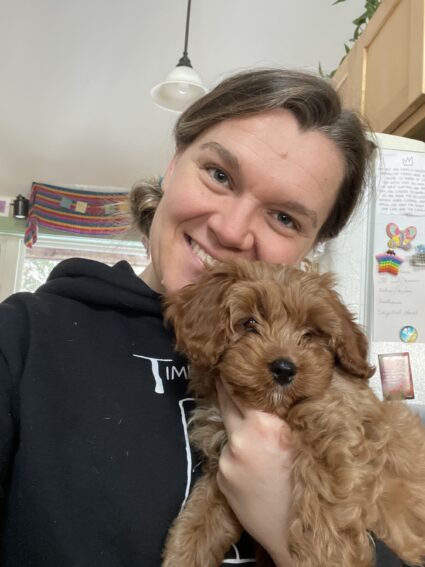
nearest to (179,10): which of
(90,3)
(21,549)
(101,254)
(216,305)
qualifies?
Result: (90,3)

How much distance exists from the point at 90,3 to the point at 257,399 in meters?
4.06

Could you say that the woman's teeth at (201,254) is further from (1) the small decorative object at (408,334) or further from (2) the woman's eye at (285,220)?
(1) the small decorative object at (408,334)

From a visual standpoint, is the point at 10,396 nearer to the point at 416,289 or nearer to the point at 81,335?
the point at 81,335

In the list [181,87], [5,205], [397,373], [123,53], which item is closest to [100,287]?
[397,373]

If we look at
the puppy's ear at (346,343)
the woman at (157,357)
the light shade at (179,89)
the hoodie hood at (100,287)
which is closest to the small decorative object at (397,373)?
the woman at (157,357)

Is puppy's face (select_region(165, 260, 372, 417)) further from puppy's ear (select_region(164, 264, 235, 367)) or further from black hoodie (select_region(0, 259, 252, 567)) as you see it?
black hoodie (select_region(0, 259, 252, 567))

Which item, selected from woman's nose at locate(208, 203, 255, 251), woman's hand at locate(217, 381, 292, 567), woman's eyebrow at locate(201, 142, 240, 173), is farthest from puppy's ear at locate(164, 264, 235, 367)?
woman's eyebrow at locate(201, 142, 240, 173)

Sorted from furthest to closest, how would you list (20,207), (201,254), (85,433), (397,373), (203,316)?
(20,207) < (397,373) < (201,254) < (203,316) < (85,433)

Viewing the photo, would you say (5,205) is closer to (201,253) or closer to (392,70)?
(392,70)

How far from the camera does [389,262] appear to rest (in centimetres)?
312

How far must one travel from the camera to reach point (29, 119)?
645 cm

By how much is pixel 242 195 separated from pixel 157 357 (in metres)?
0.62

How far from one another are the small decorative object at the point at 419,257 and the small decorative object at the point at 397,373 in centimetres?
→ 55

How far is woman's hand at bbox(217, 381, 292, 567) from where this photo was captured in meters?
1.35
